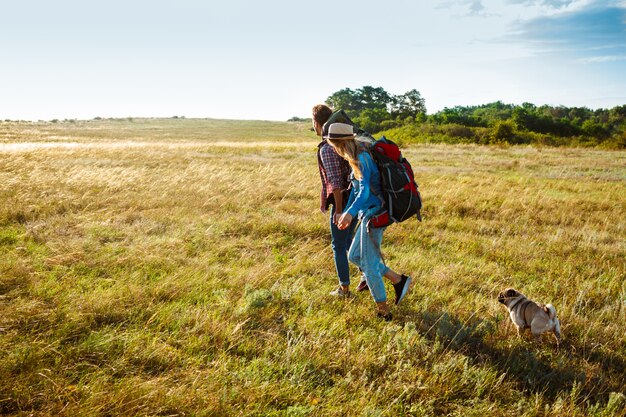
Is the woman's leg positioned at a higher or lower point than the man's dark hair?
lower

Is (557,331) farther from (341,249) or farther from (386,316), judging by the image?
(341,249)

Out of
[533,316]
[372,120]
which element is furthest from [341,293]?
[372,120]

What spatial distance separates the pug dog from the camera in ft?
10.9

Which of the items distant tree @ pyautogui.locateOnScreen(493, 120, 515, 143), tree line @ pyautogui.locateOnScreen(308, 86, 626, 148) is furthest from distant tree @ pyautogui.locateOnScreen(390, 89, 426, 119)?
distant tree @ pyautogui.locateOnScreen(493, 120, 515, 143)

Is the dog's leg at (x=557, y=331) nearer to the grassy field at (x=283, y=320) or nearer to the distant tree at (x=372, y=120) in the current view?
the grassy field at (x=283, y=320)

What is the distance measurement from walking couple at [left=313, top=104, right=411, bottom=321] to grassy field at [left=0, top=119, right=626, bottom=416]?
1.18ft

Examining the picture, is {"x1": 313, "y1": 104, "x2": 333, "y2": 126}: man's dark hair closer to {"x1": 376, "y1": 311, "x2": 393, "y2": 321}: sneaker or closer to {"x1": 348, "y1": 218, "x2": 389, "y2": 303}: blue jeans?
{"x1": 348, "y1": 218, "x2": 389, "y2": 303}: blue jeans

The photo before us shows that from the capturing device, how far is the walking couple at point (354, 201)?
133 inches

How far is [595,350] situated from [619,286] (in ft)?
6.36

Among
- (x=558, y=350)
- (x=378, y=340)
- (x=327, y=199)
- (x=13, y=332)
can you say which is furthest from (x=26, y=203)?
(x=558, y=350)

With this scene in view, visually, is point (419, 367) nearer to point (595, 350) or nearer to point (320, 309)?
point (320, 309)

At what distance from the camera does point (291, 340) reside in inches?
126

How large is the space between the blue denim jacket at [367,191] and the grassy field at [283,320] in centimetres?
110

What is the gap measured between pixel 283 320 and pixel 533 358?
222 centimetres
